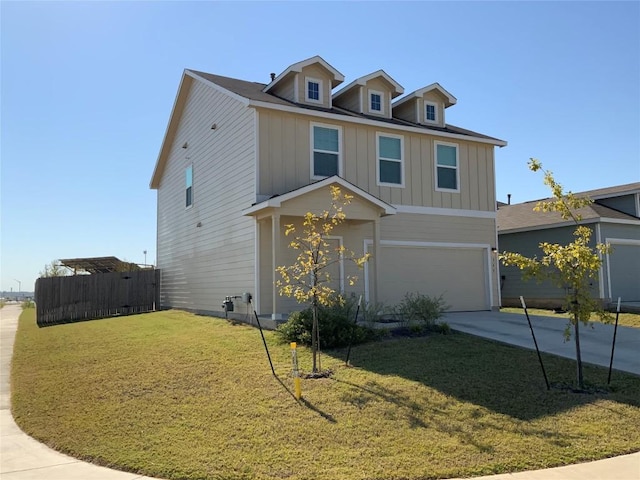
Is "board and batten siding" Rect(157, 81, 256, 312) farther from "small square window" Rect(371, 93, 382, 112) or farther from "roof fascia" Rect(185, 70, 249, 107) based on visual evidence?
"small square window" Rect(371, 93, 382, 112)

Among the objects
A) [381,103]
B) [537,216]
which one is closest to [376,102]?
[381,103]

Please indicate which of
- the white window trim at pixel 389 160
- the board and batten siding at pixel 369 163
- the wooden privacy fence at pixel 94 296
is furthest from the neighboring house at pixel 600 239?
the wooden privacy fence at pixel 94 296

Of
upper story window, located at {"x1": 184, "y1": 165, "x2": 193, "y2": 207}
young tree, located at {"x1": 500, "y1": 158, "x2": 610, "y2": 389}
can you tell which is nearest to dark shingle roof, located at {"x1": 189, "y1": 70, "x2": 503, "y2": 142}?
upper story window, located at {"x1": 184, "y1": 165, "x2": 193, "y2": 207}

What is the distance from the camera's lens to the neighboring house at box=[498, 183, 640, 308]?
2019 centimetres

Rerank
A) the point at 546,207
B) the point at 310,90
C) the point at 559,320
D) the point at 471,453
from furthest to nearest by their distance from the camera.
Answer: the point at 310,90
the point at 559,320
the point at 546,207
the point at 471,453

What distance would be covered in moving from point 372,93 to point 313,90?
2141mm

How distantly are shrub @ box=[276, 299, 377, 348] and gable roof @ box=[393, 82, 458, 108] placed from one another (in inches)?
368

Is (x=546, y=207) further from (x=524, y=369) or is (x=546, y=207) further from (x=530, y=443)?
(x=530, y=443)

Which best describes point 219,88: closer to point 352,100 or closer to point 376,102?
point 352,100

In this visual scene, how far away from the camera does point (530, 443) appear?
19.5ft

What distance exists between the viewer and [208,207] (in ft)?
58.5

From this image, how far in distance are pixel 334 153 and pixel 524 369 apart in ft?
28.3

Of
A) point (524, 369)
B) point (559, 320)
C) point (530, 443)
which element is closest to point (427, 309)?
point (524, 369)

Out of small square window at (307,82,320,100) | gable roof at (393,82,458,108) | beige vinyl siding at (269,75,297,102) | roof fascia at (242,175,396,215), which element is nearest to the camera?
roof fascia at (242,175,396,215)
